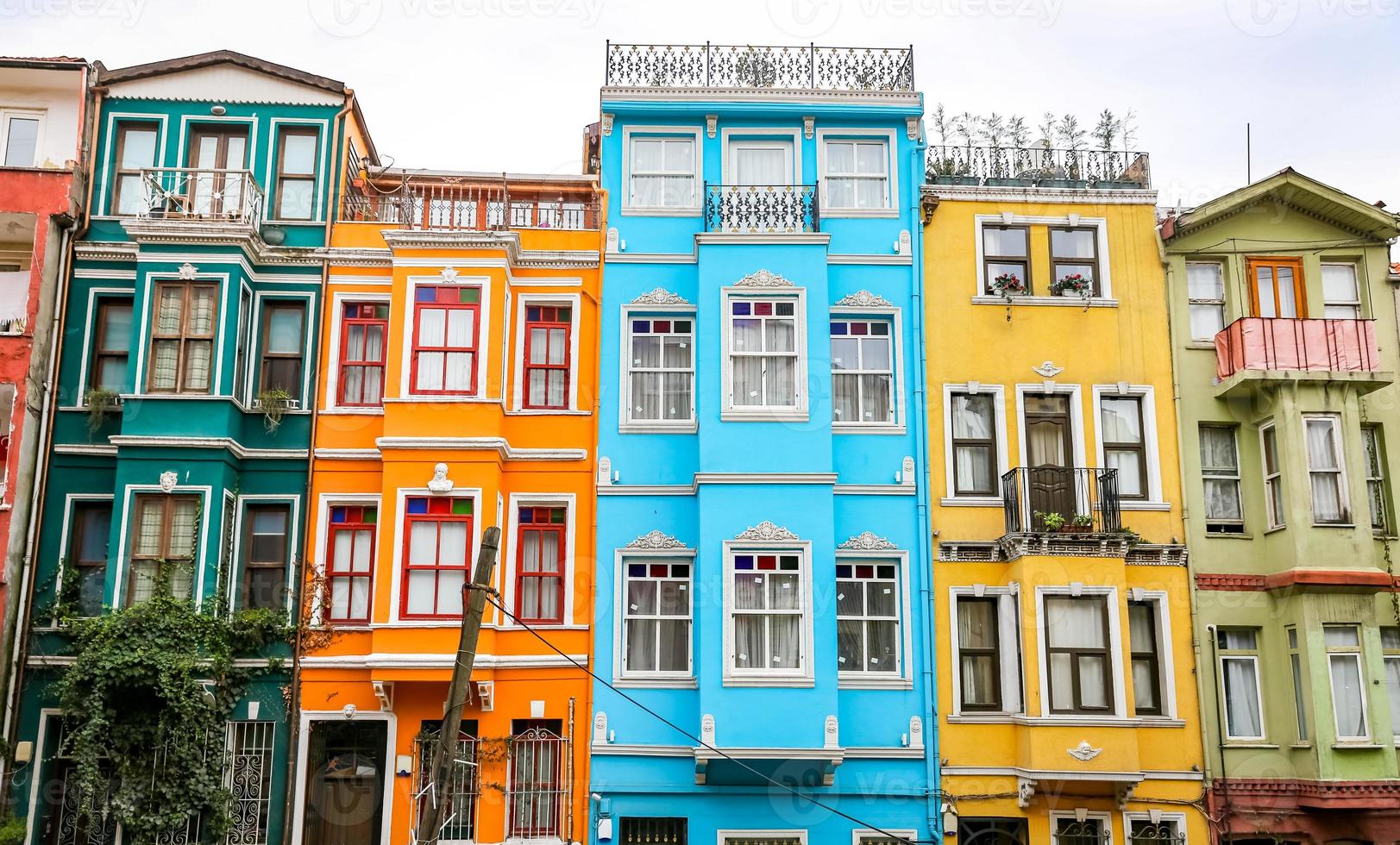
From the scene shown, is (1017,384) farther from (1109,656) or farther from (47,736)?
(47,736)

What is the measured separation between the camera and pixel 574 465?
2167cm

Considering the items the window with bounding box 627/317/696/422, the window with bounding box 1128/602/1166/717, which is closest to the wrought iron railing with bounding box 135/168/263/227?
the window with bounding box 627/317/696/422

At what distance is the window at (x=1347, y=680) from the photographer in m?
20.5

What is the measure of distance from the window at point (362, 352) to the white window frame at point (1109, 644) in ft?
38.2

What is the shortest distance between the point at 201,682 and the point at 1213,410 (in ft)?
56.8

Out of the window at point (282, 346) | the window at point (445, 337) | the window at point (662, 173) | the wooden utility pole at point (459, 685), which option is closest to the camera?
the wooden utility pole at point (459, 685)

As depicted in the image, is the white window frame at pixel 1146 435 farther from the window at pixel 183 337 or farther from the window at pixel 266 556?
the window at pixel 183 337

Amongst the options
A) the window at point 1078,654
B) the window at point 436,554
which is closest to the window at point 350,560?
the window at point 436,554

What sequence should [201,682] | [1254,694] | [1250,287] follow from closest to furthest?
[201,682]
[1254,694]
[1250,287]

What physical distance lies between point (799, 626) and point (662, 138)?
9.18 meters

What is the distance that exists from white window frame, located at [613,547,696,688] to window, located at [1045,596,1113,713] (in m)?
5.72

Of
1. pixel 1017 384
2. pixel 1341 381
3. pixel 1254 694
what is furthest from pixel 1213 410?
pixel 1254 694

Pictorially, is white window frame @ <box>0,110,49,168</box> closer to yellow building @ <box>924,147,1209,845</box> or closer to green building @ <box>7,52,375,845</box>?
green building @ <box>7,52,375,845</box>

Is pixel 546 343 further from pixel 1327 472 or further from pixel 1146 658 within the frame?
pixel 1327 472
